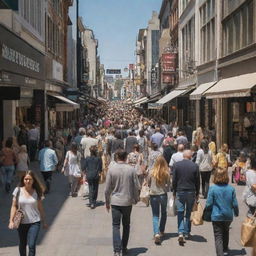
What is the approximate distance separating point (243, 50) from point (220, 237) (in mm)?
13703

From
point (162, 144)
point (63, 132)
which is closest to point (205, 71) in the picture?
point (63, 132)

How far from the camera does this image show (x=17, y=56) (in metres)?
16.4

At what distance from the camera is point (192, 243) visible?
9.01 meters

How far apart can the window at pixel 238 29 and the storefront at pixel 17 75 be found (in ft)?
27.1

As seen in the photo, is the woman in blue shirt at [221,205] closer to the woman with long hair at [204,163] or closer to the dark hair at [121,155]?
the dark hair at [121,155]

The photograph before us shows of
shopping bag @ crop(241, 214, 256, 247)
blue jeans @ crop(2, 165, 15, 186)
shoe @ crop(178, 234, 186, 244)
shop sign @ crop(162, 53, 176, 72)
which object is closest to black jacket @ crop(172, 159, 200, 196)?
shoe @ crop(178, 234, 186, 244)

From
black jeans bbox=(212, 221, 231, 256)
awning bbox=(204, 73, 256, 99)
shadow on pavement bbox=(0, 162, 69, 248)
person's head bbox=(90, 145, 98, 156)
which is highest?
awning bbox=(204, 73, 256, 99)

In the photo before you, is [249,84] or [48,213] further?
[249,84]

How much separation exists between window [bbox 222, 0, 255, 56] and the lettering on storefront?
27.0 ft

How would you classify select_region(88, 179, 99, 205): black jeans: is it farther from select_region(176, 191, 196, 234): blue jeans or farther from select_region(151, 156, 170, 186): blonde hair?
select_region(176, 191, 196, 234): blue jeans

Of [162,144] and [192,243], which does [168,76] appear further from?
[192,243]

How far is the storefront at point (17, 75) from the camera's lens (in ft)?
48.1

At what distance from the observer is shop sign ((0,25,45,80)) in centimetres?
1436

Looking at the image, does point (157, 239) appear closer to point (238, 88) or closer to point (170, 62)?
point (238, 88)
